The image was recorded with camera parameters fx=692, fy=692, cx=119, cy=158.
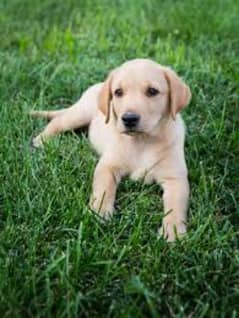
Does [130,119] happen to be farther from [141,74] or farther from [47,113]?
[47,113]

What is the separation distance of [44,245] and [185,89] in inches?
52.7

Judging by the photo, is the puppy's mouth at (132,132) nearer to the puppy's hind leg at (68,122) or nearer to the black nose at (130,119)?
the black nose at (130,119)

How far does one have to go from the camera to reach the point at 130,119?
3756 mm

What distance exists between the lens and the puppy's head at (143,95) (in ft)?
12.5

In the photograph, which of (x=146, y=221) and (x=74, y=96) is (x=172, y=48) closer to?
(x=74, y=96)

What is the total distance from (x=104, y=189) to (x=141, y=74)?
697mm

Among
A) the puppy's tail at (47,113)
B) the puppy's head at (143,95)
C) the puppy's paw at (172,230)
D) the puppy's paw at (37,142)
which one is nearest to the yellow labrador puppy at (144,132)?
the puppy's head at (143,95)

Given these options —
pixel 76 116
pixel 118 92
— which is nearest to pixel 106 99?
pixel 118 92

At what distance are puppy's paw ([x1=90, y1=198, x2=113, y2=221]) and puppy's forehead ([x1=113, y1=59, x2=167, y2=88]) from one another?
0.73m

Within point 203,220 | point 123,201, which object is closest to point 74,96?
point 123,201

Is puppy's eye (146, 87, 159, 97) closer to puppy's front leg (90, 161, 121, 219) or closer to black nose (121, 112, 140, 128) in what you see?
black nose (121, 112, 140, 128)

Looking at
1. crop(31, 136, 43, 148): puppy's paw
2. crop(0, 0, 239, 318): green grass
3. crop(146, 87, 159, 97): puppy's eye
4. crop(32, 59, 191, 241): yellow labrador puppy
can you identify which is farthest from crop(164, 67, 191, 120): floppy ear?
crop(31, 136, 43, 148): puppy's paw

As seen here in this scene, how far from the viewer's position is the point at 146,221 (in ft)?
11.6

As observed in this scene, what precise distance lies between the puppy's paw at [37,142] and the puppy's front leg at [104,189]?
20.5 inches
